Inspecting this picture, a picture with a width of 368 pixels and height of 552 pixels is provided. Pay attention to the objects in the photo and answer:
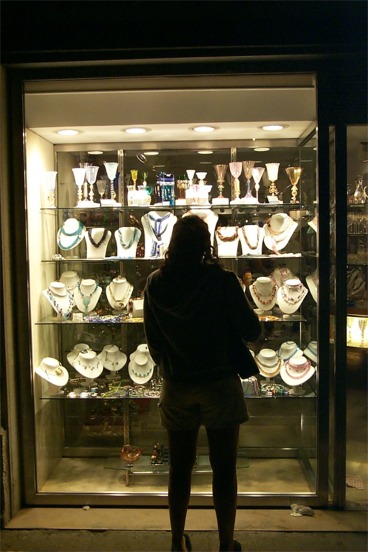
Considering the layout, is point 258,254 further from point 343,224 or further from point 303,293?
point 343,224

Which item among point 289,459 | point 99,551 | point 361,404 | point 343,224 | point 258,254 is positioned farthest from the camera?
point 289,459

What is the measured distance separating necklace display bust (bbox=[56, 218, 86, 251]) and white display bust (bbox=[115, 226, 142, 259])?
22 centimetres

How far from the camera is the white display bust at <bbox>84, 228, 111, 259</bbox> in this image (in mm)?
3150

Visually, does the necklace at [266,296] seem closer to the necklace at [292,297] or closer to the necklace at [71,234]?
the necklace at [292,297]

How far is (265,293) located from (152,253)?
678 millimetres

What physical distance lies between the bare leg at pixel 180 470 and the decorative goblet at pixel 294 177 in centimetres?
151

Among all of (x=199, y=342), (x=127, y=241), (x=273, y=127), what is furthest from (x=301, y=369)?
(x=273, y=127)

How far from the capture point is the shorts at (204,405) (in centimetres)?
211

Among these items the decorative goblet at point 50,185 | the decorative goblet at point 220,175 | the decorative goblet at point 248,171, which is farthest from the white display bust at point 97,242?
the decorative goblet at point 248,171

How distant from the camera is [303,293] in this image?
2998 millimetres

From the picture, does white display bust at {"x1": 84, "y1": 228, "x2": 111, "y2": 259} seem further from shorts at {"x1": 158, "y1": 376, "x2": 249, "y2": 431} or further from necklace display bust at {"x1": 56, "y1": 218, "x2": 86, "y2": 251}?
shorts at {"x1": 158, "y1": 376, "x2": 249, "y2": 431}

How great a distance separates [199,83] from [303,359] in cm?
155

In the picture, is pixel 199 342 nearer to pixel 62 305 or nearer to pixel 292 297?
pixel 292 297

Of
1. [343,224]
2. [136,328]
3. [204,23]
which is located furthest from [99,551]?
[204,23]
